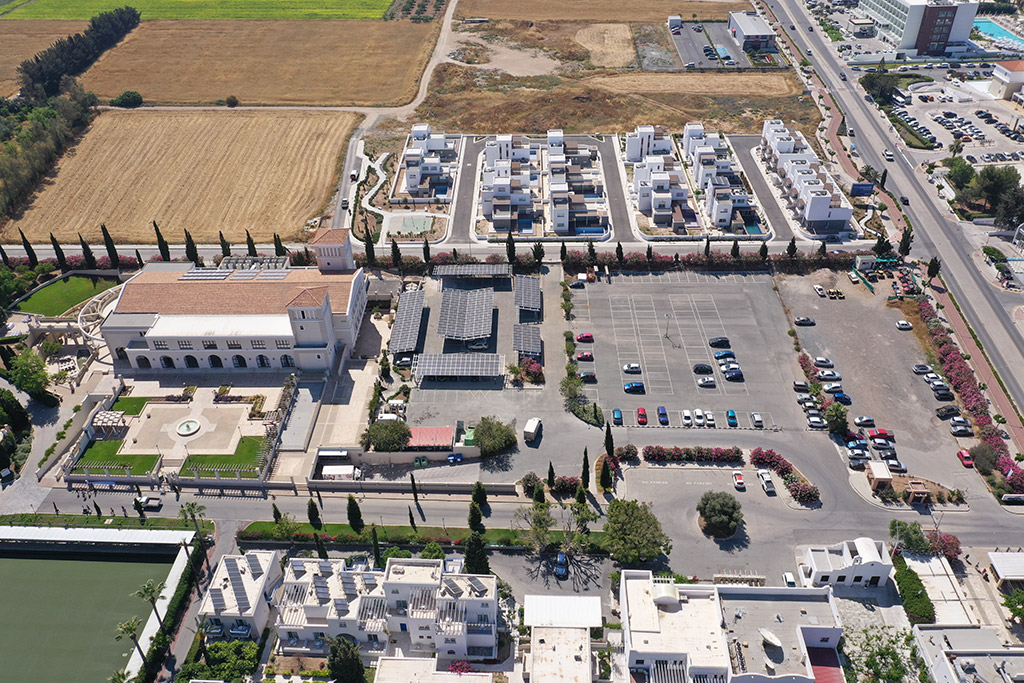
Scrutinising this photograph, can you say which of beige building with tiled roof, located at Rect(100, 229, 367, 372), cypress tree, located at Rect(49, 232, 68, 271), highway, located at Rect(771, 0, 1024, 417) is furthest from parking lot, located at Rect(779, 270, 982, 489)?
cypress tree, located at Rect(49, 232, 68, 271)

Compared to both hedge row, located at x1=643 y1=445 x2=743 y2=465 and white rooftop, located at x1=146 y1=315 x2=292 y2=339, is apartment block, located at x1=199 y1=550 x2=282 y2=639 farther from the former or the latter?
hedge row, located at x1=643 y1=445 x2=743 y2=465

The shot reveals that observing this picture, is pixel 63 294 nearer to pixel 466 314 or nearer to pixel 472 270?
pixel 472 270

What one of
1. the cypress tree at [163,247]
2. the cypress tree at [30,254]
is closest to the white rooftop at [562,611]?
the cypress tree at [163,247]

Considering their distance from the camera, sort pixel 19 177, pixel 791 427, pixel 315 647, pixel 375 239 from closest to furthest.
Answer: pixel 315 647
pixel 791 427
pixel 375 239
pixel 19 177

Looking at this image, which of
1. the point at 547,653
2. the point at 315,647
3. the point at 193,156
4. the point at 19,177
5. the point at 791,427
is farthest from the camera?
the point at 193,156

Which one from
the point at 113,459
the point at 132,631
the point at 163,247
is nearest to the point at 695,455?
the point at 132,631

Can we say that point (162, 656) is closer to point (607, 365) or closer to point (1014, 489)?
point (607, 365)

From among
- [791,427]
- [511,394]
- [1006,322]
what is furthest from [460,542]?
[1006,322]
